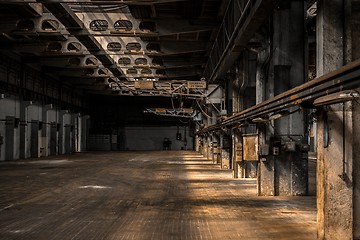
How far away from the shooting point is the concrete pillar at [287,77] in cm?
1181

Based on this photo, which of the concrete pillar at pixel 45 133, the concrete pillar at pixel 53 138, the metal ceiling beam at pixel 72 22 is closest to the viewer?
the metal ceiling beam at pixel 72 22

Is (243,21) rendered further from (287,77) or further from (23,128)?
(23,128)

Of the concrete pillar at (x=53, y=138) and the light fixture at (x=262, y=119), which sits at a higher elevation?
the light fixture at (x=262, y=119)

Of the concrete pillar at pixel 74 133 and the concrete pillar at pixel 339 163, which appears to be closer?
the concrete pillar at pixel 339 163

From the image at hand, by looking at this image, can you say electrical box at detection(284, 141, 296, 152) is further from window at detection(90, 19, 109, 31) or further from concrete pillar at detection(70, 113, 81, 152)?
concrete pillar at detection(70, 113, 81, 152)

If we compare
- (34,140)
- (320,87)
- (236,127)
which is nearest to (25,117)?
(34,140)

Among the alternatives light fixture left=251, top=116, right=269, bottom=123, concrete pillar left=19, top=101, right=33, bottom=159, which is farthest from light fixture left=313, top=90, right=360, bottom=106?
concrete pillar left=19, top=101, right=33, bottom=159

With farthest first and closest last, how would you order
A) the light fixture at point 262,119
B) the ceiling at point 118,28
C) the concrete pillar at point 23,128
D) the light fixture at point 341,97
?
the concrete pillar at point 23,128 → the ceiling at point 118,28 → the light fixture at point 262,119 → the light fixture at point 341,97

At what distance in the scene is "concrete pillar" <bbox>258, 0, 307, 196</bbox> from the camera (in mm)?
11812

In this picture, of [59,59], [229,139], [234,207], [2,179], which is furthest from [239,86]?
[59,59]

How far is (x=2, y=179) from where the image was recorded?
651 inches

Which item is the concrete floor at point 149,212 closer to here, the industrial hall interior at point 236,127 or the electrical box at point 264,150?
the industrial hall interior at point 236,127

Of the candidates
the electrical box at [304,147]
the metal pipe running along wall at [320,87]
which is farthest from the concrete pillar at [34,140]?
the metal pipe running along wall at [320,87]

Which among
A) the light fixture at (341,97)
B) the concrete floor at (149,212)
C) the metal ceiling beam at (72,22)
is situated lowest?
the concrete floor at (149,212)
